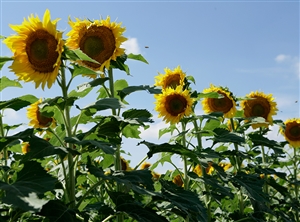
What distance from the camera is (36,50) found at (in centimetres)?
251

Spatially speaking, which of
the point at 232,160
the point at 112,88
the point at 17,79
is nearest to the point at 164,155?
the point at 232,160

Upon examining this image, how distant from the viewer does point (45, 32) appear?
249 cm

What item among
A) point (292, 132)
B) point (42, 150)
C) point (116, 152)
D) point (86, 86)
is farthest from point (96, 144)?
point (292, 132)

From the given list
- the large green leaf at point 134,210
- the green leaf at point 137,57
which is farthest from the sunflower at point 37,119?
the large green leaf at point 134,210

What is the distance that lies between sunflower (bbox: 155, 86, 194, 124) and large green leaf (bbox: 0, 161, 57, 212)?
6.44ft

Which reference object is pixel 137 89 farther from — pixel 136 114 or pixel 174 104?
pixel 174 104

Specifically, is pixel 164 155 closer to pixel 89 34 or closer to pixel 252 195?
pixel 252 195

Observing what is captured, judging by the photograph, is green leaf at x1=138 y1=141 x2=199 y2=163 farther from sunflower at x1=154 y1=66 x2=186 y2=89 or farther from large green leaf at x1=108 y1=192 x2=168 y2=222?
sunflower at x1=154 y1=66 x2=186 y2=89

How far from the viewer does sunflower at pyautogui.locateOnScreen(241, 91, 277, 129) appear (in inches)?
198

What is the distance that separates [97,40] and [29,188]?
1.40m

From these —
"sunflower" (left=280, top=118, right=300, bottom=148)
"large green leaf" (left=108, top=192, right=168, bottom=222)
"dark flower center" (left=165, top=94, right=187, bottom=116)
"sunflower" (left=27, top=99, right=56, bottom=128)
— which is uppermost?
"sunflower" (left=280, top=118, right=300, bottom=148)

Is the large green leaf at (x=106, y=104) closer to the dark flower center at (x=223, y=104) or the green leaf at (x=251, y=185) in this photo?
the green leaf at (x=251, y=185)

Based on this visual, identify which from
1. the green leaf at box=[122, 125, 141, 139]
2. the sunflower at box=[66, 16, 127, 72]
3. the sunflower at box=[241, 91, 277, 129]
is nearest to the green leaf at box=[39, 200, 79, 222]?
the sunflower at box=[66, 16, 127, 72]

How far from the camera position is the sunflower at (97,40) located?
2.93 m
